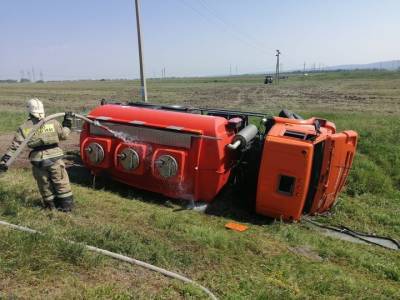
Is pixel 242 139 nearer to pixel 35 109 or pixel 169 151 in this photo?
pixel 169 151

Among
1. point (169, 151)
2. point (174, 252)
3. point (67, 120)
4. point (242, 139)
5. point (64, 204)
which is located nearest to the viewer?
point (174, 252)

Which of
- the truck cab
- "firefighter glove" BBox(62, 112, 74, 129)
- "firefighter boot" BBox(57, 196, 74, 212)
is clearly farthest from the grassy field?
"firefighter glove" BBox(62, 112, 74, 129)

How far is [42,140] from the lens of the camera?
5.07 m

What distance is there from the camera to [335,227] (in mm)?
6449

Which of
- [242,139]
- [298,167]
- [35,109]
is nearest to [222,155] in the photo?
[242,139]

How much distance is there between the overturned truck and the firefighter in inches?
58.2

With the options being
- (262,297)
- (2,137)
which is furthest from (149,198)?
(2,137)

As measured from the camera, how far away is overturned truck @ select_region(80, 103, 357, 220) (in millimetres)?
5824

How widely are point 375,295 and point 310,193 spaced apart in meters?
2.33

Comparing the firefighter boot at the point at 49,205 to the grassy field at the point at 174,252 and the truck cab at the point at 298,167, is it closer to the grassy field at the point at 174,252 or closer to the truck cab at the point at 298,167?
the grassy field at the point at 174,252

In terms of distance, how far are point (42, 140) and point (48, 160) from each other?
0.87ft

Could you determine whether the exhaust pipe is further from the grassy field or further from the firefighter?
the firefighter

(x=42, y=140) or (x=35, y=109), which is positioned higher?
(x=35, y=109)

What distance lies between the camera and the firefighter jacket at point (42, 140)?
16.3 ft
